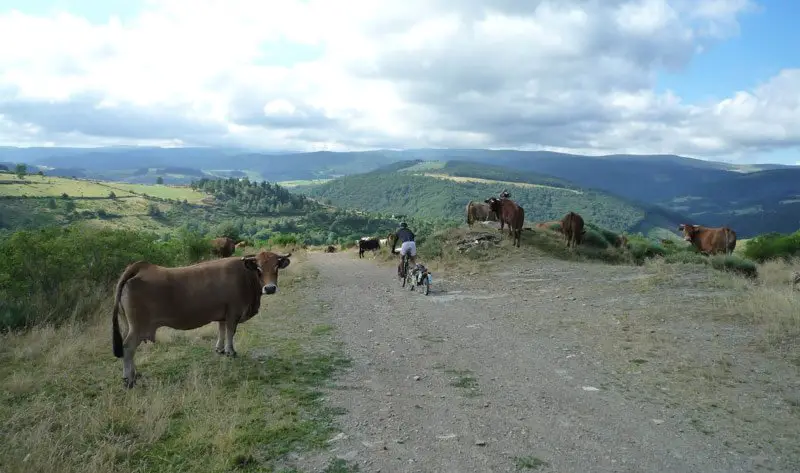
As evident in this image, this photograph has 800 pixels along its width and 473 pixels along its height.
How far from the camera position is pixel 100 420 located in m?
5.57

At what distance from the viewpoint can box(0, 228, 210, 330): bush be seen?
1098cm

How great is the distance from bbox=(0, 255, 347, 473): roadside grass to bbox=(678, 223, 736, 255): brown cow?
71.5 feet

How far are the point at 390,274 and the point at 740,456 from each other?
19.3 m

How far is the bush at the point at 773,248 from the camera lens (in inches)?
938

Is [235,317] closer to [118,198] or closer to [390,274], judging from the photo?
[390,274]

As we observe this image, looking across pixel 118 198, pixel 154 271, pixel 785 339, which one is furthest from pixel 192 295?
pixel 118 198

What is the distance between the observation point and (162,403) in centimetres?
604

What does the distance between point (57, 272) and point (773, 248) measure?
30253 mm

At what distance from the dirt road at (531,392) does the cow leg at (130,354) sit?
118 inches

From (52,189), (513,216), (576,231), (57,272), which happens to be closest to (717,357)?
(57,272)

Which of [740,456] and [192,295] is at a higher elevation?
[192,295]

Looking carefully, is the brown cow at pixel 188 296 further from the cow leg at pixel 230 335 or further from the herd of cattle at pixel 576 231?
the herd of cattle at pixel 576 231

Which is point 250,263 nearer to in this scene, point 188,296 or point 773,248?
point 188,296

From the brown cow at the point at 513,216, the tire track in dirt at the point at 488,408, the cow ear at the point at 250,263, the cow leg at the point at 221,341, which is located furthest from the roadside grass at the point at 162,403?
the brown cow at the point at 513,216
